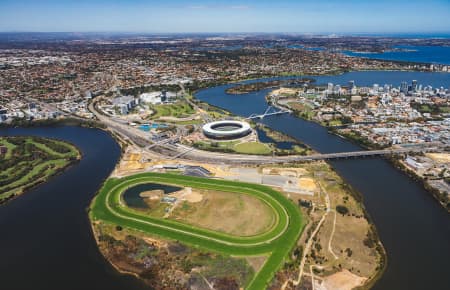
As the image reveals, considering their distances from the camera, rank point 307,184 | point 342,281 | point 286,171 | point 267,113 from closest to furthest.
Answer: point 342,281
point 307,184
point 286,171
point 267,113

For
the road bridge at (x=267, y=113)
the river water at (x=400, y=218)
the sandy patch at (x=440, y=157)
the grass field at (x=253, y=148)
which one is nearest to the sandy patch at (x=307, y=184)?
the river water at (x=400, y=218)

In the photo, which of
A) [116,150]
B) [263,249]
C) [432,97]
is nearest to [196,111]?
[116,150]

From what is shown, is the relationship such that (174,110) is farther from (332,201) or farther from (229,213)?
(332,201)

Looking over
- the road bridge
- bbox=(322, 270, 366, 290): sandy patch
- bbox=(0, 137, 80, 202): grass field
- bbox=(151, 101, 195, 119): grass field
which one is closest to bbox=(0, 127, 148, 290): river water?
bbox=(0, 137, 80, 202): grass field

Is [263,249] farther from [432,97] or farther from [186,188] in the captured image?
[432,97]

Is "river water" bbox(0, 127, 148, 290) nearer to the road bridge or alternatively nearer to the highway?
the highway

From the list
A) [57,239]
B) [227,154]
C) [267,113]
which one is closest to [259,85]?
[267,113]
